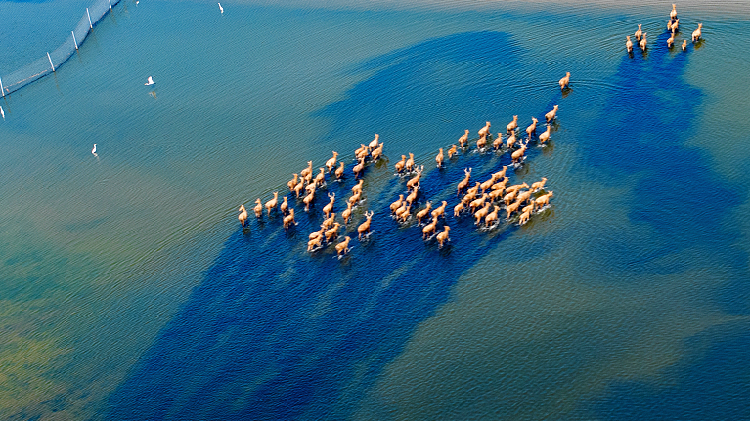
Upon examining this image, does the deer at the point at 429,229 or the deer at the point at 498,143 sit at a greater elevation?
the deer at the point at 498,143

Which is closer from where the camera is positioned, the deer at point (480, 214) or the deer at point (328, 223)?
the deer at point (480, 214)

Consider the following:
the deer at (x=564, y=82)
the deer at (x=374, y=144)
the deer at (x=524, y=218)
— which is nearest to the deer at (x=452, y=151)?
the deer at (x=374, y=144)

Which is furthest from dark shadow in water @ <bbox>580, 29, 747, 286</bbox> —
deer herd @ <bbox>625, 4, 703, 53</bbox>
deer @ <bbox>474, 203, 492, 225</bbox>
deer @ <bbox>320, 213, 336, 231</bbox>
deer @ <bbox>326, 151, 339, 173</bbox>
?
deer @ <bbox>326, 151, 339, 173</bbox>

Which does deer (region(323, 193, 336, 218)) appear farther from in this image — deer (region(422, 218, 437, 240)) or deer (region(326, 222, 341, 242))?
deer (region(422, 218, 437, 240))

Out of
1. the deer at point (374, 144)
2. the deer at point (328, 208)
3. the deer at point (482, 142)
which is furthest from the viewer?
the deer at point (374, 144)

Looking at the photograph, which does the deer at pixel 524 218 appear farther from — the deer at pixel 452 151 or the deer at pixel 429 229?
the deer at pixel 452 151

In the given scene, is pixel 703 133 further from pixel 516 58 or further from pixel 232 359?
pixel 232 359

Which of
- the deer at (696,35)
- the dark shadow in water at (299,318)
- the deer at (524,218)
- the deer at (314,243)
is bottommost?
the dark shadow in water at (299,318)

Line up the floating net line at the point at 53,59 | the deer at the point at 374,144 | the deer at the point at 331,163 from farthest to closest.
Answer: the floating net line at the point at 53,59, the deer at the point at 374,144, the deer at the point at 331,163
